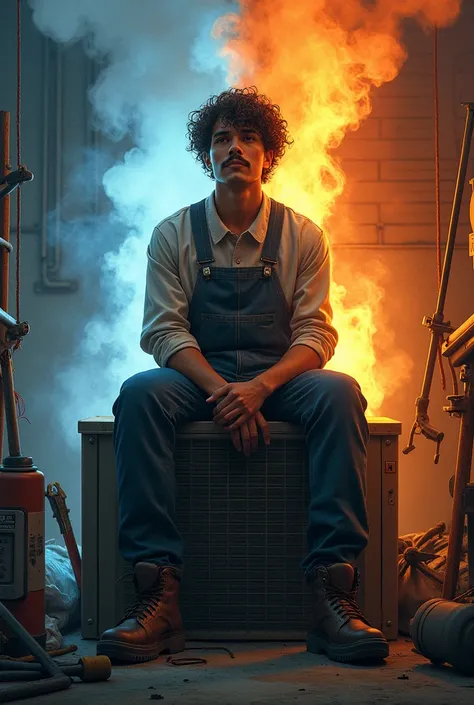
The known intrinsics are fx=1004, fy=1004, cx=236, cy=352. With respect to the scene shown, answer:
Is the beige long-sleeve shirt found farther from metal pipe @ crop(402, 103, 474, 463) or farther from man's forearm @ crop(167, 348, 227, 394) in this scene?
metal pipe @ crop(402, 103, 474, 463)

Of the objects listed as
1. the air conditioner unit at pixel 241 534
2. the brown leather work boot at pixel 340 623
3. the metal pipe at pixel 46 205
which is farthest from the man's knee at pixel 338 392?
the metal pipe at pixel 46 205

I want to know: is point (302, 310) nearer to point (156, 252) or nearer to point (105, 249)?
point (156, 252)

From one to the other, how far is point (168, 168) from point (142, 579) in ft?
7.22

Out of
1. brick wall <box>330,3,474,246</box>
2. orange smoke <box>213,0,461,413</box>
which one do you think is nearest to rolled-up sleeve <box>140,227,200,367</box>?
orange smoke <box>213,0,461,413</box>

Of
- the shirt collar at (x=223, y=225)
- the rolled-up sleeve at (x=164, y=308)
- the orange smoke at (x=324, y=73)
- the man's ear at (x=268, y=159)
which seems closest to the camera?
the rolled-up sleeve at (x=164, y=308)

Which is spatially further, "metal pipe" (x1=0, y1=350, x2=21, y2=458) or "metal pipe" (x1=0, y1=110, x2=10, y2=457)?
"metal pipe" (x1=0, y1=110, x2=10, y2=457)

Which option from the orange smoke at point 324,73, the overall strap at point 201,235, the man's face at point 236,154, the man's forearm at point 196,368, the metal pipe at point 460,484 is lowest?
the metal pipe at point 460,484

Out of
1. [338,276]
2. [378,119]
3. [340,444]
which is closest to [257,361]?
[340,444]

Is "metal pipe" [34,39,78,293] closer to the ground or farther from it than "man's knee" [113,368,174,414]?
farther from it

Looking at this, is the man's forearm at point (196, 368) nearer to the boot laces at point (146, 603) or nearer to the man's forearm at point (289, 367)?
Result: the man's forearm at point (289, 367)

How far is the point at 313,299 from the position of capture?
258cm

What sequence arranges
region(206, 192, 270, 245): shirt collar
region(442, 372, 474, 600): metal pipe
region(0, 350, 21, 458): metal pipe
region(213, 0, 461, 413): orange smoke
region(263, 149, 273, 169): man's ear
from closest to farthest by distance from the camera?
1. region(0, 350, 21, 458): metal pipe
2. region(442, 372, 474, 600): metal pipe
3. region(206, 192, 270, 245): shirt collar
4. region(263, 149, 273, 169): man's ear
5. region(213, 0, 461, 413): orange smoke

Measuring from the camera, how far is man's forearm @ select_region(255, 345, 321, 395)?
7.82 feet

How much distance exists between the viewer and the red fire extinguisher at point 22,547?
84.7 inches
